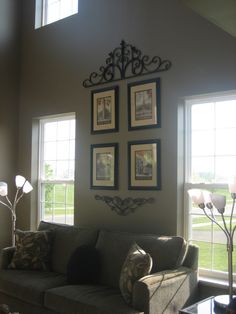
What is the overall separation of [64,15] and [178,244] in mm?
3420

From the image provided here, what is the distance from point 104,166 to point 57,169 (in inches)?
38.1

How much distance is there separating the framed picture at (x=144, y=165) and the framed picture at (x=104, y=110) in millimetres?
367

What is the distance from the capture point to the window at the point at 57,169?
506 centimetres

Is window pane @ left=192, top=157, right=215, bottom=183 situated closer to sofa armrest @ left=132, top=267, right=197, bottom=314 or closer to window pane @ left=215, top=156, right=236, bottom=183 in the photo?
window pane @ left=215, top=156, right=236, bottom=183

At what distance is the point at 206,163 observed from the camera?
3.82 metres

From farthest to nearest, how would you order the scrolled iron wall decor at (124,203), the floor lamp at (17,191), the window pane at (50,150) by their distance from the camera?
the window pane at (50,150), the floor lamp at (17,191), the scrolled iron wall decor at (124,203)

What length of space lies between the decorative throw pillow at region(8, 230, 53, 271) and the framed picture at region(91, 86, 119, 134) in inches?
53.1

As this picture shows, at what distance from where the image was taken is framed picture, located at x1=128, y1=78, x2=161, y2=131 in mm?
4062

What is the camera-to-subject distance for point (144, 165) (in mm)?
4148

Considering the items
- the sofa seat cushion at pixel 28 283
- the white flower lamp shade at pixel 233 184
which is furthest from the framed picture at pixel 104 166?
the white flower lamp shade at pixel 233 184

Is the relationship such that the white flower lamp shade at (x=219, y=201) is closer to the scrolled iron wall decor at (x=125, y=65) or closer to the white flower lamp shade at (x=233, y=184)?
the white flower lamp shade at (x=233, y=184)

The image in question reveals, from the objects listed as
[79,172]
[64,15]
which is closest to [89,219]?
[79,172]

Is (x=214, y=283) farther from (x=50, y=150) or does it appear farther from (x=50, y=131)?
(x=50, y=131)

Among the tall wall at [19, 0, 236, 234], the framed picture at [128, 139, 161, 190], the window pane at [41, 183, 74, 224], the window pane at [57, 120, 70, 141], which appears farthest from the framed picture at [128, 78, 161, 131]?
the window pane at [41, 183, 74, 224]
